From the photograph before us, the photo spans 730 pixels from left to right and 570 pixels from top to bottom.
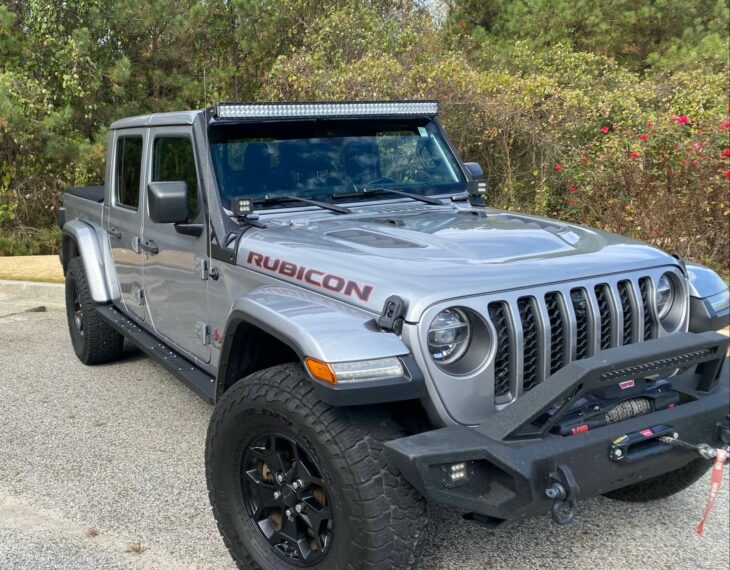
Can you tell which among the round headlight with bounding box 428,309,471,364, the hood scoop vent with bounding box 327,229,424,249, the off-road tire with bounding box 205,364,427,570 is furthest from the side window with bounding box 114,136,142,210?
the round headlight with bounding box 428,309,471,364

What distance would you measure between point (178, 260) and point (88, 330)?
1818mm

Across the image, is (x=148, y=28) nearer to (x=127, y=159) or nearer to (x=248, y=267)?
(x=127, y=159)

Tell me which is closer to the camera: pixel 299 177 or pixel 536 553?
pixel 536 553

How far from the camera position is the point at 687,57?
1374 cm

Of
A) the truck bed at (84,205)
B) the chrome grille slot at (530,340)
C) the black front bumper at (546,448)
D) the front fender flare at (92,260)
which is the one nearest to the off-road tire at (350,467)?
the black front bumper at (546,448)

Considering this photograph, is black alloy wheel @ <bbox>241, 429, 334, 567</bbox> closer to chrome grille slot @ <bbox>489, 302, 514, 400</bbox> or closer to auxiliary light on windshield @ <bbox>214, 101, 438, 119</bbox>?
chrome grille slot @ <bbox>489, 302, 514, 400</bbox>

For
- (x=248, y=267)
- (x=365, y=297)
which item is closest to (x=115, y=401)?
(x=248, y=267)

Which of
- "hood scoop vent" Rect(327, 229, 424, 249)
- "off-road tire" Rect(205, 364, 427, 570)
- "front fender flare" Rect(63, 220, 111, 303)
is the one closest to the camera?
"off-road tire" Rect(205, 364, 427, 570)

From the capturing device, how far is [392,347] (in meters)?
2.39

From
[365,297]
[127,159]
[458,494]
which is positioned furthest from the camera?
[127,159]

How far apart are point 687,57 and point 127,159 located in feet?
39.9

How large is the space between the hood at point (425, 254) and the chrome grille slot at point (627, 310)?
7cm

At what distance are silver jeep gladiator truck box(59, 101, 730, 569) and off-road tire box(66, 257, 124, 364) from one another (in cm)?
157

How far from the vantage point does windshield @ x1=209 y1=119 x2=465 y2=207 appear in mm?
3635
